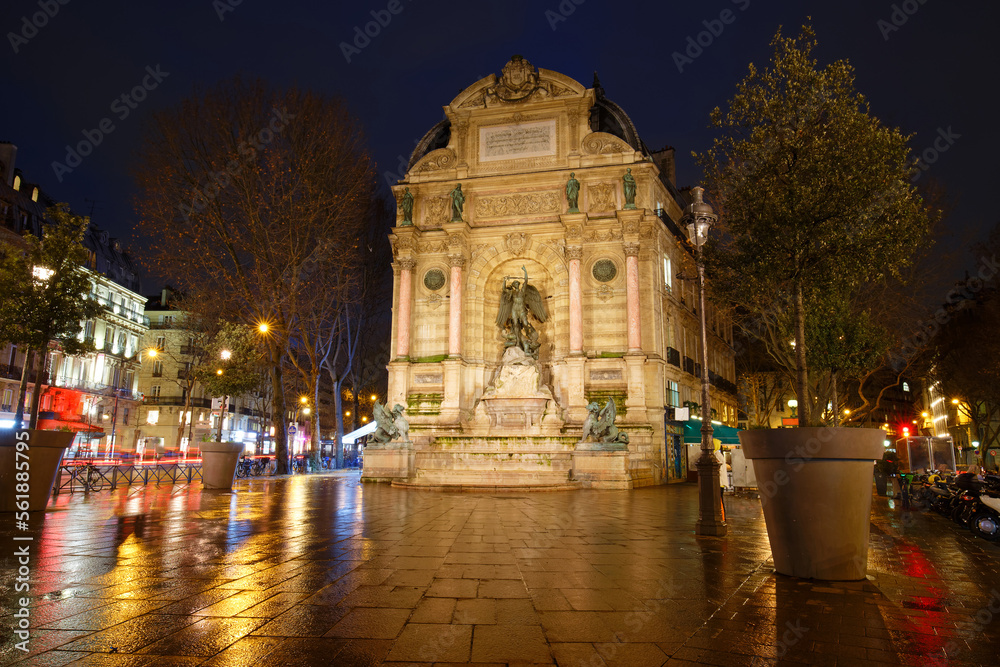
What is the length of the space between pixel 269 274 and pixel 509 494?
14.8 m

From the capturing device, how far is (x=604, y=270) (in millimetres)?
27672

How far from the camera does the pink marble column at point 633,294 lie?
26172mm

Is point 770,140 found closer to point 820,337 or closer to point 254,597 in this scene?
point 254,597

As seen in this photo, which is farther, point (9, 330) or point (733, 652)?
point (9, 330)

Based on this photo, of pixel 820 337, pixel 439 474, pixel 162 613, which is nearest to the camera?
pixel 162 613

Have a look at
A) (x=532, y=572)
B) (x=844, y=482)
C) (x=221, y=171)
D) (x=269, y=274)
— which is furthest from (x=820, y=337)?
(x=221, y=171)

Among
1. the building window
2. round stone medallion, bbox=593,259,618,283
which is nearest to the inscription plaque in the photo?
round stone medallion, bbox=593,259,618,283

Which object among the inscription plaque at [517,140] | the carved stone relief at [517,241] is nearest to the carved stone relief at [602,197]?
the inscription plaque at [517,140]

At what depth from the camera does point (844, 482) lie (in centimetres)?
536

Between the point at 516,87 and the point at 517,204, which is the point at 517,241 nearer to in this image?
the point at 517,204

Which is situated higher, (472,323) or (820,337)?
(472,323)

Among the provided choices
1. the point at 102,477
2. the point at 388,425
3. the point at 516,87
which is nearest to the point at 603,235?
the point at 516,87

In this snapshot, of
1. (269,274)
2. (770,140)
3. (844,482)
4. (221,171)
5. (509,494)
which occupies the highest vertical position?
(221,171)

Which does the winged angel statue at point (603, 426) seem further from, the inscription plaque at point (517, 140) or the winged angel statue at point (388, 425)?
the inscription plaque at point (517, 140)
